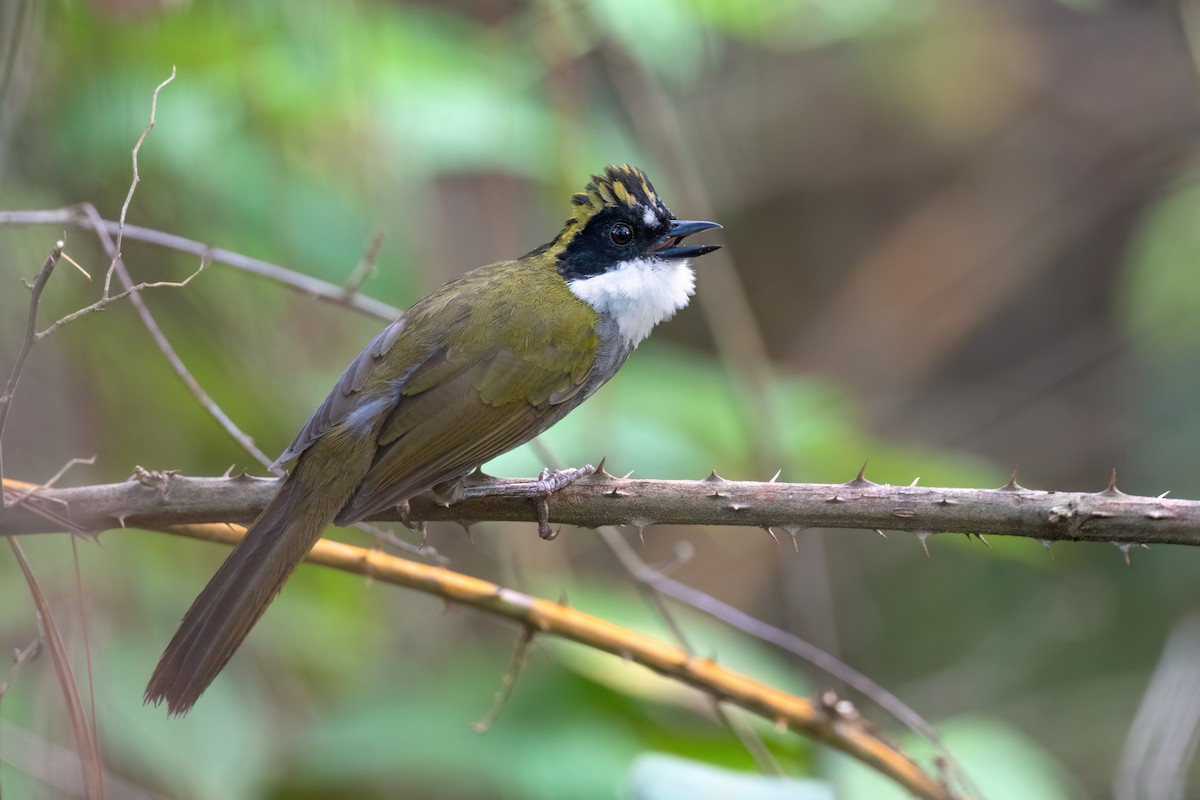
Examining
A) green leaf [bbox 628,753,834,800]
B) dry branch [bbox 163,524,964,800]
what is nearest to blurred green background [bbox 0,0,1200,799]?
green leaf [bbox 628,753,834,800]

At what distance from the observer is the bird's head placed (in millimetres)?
3666

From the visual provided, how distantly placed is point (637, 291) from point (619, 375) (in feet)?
4.42

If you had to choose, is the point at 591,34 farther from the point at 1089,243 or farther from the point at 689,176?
the point at 1089,243

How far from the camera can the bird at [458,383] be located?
8.92 ft

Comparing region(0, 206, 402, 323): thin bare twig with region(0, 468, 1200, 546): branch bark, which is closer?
region(0, 468, 1200, 546): branch bark

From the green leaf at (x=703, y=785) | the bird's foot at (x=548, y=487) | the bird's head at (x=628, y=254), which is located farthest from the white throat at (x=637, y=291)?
the green leaf at (x=703, y=785)

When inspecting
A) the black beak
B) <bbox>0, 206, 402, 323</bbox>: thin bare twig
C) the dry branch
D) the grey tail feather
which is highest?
the black beak

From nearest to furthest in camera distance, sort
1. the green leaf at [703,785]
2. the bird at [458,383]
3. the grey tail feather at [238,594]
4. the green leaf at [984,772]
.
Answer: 1. the grey tail feather at [238,594]
2. the bird at [458,383]
3. the green leaf at [703,785]
4. the green leaf at [984,772]

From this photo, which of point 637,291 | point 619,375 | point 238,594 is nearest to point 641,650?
point 238,594

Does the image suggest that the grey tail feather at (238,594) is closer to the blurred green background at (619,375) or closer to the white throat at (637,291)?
the blurred green background at (619,375)

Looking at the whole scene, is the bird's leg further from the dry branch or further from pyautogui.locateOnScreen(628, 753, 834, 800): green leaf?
pyautogui.locateOnScreen(628, 753, 834, 800): green leaf

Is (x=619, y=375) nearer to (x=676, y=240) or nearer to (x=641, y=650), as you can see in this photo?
(x=676, y=240)

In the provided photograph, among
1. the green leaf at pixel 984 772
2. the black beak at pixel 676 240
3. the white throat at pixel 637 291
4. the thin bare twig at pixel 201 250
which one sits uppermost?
the black beak at pixel 676 240

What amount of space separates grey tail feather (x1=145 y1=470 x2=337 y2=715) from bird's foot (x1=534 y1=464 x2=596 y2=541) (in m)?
0.51
